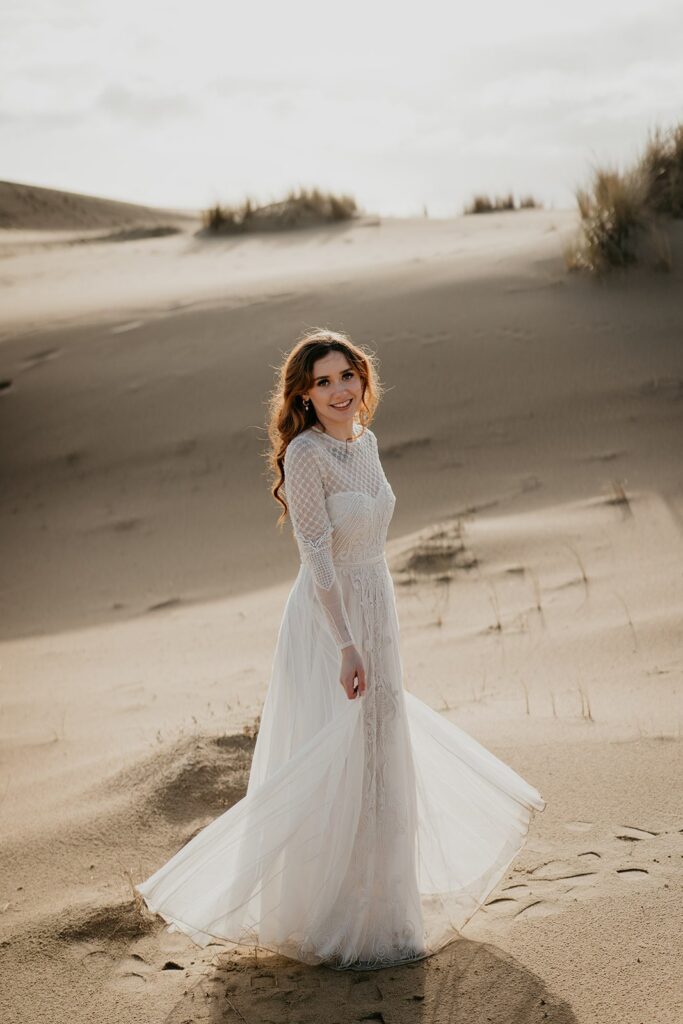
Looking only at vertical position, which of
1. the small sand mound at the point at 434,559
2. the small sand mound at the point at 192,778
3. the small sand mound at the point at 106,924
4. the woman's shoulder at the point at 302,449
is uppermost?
the woman's shoulder at the point at 302,449

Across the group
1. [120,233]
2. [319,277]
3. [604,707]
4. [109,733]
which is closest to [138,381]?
[319,277]

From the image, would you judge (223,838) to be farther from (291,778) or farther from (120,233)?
(120,233)

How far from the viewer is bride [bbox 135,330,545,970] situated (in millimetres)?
3178

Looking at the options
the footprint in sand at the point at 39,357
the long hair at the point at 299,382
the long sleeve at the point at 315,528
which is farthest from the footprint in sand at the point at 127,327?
the long sleeve at the point at 315,528

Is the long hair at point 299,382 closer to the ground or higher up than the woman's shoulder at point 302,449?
higher up

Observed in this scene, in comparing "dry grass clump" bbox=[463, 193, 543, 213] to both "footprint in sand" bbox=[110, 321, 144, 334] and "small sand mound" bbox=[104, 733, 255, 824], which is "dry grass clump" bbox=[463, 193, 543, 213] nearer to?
"footprint in sand" bbox=[110, 321, 144, 334]

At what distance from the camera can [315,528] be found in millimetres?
3242

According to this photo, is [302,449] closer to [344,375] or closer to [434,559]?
[344,375]

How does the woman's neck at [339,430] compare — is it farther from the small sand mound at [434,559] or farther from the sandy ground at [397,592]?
the small sand mound at [434,559]

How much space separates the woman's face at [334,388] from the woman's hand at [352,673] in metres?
0.70

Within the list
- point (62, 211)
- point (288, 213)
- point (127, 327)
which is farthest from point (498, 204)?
point (62, 211)

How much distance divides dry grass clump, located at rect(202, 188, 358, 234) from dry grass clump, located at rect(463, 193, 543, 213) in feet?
6.67

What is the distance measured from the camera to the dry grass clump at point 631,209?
35.6 feet

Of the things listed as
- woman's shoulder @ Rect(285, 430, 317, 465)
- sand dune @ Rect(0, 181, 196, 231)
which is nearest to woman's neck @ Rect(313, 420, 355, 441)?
woman's shoulder @ Rect(285, 430, 317, 465)
